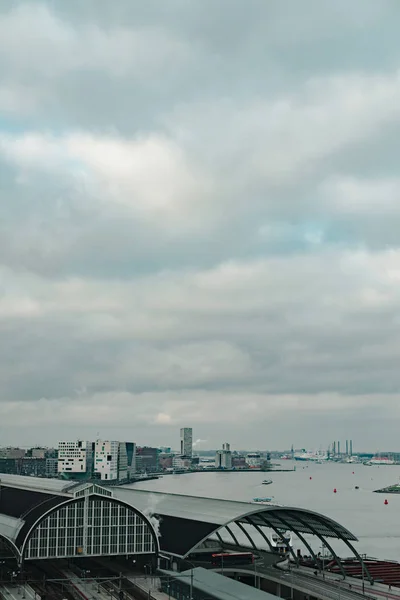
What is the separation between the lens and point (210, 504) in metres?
67.9

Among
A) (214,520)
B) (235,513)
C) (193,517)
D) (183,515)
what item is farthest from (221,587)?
(183,515)

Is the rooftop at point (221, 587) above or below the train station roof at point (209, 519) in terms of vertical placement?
below

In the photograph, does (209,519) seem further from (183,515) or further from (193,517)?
(183,515)

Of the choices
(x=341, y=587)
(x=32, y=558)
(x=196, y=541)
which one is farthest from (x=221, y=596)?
(x=32, y=558)

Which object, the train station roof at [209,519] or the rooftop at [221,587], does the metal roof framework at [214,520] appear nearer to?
the train station roof at [209,519]

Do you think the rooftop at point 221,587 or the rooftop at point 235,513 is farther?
the rooftop at point 235,513

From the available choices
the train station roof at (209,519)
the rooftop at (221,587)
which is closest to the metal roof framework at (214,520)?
the train station roof at (209,519)

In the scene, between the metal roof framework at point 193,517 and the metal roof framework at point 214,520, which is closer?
the metal roof framework at point 214,520

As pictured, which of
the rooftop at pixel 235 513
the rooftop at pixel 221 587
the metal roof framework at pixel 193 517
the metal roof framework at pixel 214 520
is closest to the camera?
the rooftop at pixel 221 587

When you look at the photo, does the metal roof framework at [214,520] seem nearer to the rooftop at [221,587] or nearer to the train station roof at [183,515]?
the train station roof at [183,515]

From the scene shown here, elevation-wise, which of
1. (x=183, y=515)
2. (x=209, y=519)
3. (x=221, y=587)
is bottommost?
(x=221, y=587)

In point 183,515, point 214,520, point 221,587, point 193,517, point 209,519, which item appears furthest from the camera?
point 183,515

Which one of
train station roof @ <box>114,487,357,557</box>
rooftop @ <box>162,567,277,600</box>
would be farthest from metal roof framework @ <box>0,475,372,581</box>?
rooftop @ <box>162,567,277,600</box>

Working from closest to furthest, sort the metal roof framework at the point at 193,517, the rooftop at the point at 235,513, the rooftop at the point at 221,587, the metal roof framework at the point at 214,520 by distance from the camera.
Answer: the rooftop at the point at 221,587
the metal roof framework at the point at 214,520
the metal roof framework at the point at 193,517
the rooftop at the point at 235,513
